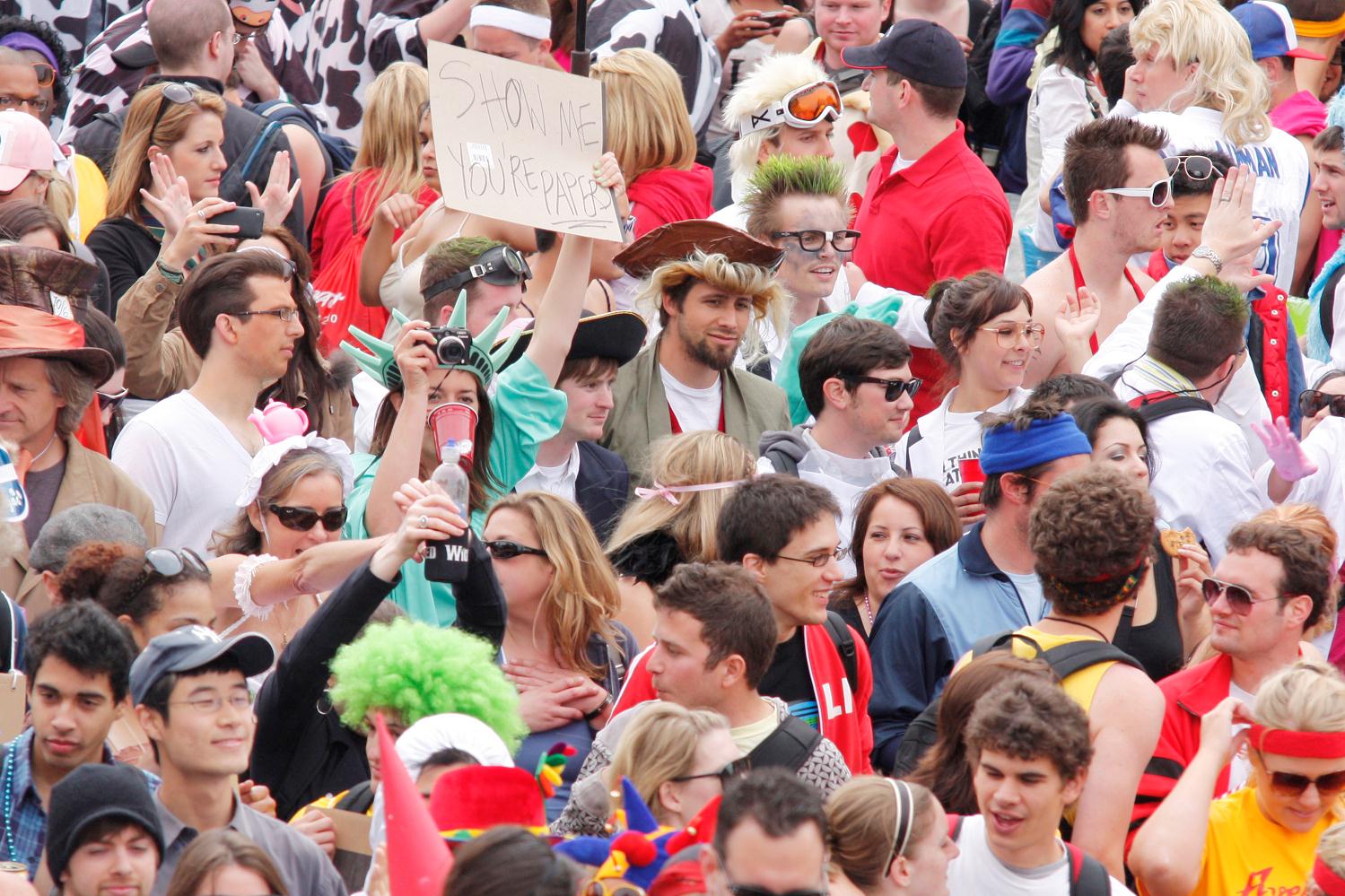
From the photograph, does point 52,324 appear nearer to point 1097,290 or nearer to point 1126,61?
point 1097,290

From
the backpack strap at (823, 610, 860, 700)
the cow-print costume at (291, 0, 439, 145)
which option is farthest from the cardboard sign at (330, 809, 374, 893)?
the cow-print costume at (291, 0, 439, 145)

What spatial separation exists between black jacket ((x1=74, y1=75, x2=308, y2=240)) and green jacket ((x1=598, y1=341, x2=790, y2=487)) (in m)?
2.11

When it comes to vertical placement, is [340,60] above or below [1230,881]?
below

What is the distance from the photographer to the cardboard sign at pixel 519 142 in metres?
6.08

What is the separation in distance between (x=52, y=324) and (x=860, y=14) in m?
5.09

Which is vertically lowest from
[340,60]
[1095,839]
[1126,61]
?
[340,60]

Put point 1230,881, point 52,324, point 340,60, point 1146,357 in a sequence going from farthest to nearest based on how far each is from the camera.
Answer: point 340,60 → point 1146,357 → point 52,324 → point 1230,881

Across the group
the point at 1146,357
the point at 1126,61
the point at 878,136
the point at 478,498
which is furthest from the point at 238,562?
the point at 1126,61

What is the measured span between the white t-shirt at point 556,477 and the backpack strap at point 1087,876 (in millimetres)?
2715

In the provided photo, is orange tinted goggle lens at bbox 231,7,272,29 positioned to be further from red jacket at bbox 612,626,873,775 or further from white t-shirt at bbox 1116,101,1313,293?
red jacket at bbox 612,626,873,775

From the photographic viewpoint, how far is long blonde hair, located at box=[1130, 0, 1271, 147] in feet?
27.5

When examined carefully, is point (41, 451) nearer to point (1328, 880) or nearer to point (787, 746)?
point (787, 746)

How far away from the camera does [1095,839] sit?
446cm

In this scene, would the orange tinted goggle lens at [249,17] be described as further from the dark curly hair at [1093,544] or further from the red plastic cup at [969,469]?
the dark curly hair at [1093,544]
